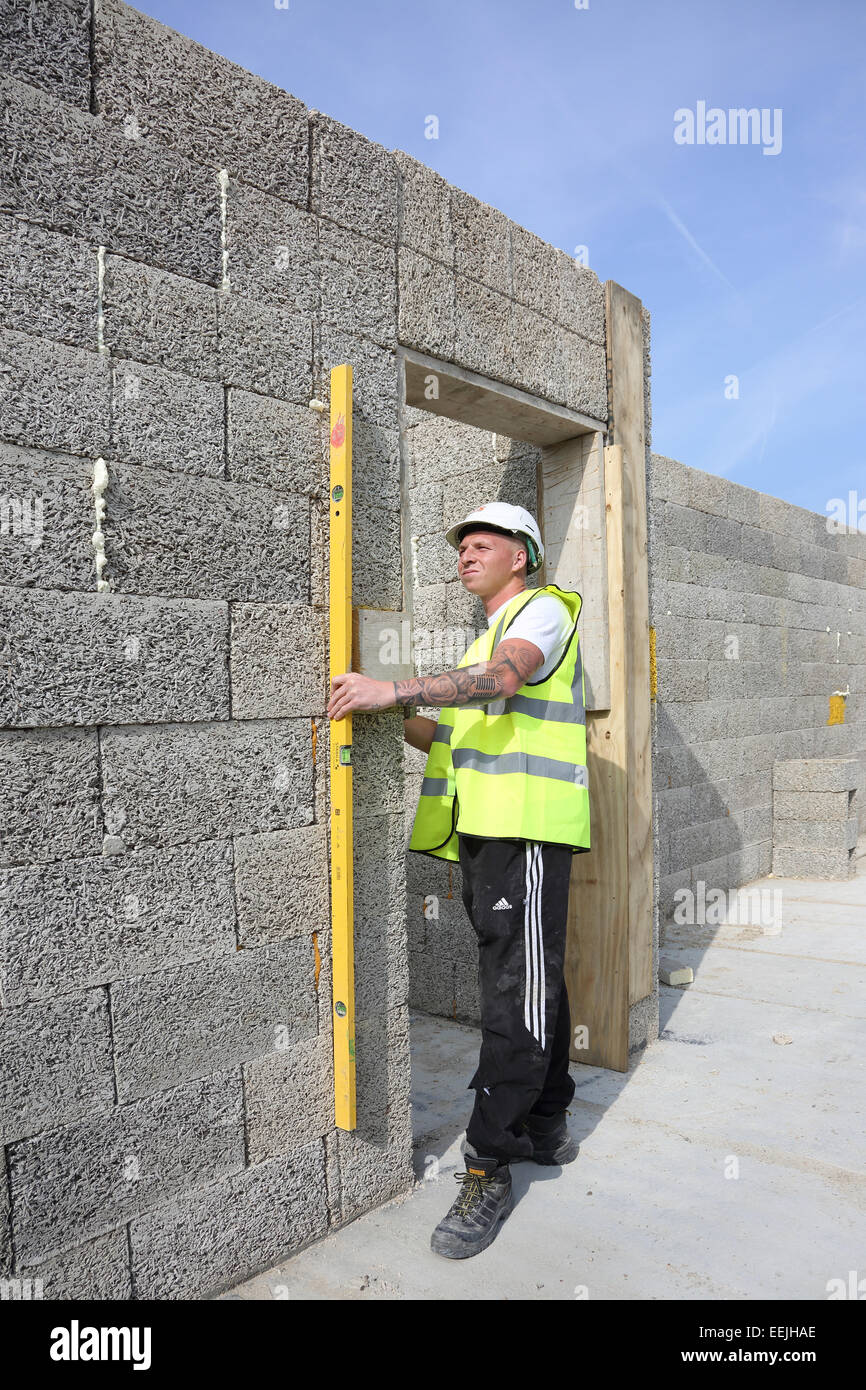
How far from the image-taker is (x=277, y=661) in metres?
2.54

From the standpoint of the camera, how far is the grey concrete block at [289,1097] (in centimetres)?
246

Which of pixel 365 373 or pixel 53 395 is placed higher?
pixel 365 373

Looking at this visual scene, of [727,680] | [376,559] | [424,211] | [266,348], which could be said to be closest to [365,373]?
[266,348]

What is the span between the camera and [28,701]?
2016mm

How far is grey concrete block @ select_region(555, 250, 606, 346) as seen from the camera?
3.76 meters

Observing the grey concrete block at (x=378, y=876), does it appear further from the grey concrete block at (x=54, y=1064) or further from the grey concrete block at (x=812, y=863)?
the grey concrete block at (x=812, y=863)

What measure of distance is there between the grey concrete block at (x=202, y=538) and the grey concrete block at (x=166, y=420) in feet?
0.12

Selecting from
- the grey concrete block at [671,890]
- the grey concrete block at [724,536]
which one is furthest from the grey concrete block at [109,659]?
the grey concrete block at [724,536]

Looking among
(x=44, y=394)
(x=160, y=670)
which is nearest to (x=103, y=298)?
(x=44, y=394)

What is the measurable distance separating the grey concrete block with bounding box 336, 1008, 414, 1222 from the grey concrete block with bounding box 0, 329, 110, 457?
5.96 ft

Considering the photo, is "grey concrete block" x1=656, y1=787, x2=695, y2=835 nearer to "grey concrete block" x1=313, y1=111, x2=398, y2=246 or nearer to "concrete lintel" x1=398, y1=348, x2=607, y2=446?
"concrete lintel" x1=398, y1=348, x2=607, y2=446

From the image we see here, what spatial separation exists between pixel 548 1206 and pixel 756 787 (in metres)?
5.35

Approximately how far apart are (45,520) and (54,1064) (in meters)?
1.20

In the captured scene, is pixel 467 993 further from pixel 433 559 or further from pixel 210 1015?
pixel 210 1015
